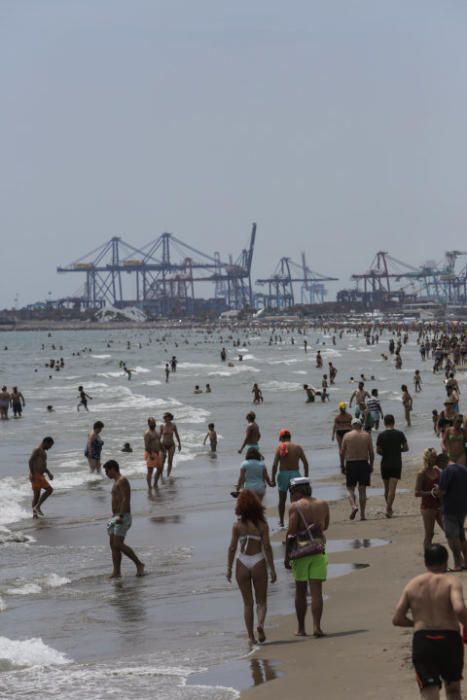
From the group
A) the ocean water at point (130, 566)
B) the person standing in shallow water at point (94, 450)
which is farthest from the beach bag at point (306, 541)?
the person standing in shallow water at point (94, 450)

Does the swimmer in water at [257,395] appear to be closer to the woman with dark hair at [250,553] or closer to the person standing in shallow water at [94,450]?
the person standing in shallow water at [94,450]

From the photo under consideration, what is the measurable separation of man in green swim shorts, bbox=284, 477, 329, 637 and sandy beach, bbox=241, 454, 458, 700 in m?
0.15

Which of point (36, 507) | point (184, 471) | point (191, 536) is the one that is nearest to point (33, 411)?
point (184, 471)

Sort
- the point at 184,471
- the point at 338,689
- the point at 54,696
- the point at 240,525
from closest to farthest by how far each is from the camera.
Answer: the point at 338,689 → the point at 54,696 → the point at 240,525 → the point at 184,471

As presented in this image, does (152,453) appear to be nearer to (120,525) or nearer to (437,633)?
(120,525)

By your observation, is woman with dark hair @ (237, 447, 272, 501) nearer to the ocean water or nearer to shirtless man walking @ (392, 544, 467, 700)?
the ocean water

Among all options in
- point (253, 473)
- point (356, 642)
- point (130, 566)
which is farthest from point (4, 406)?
point (356, 642)

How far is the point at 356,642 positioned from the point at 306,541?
0.67 meters

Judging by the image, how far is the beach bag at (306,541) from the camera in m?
7.41

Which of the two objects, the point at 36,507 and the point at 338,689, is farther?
the point at 36,507

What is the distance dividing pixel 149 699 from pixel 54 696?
22.2 inches

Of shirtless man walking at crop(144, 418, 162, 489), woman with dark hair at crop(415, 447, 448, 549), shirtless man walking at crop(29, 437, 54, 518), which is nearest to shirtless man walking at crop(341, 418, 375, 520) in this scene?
woman with dark hair at crop(415, 447, 448, 549)

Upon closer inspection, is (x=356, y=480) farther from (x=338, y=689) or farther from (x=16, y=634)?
(x=338, y=689)

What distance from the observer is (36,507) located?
48.3 feet
